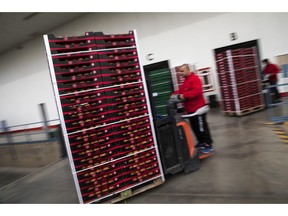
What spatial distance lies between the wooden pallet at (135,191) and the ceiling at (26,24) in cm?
1163

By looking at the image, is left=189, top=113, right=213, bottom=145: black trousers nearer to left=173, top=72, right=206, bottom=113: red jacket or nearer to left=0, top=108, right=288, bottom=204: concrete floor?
left=173, top=72, right=206, bottom=113: red jacket

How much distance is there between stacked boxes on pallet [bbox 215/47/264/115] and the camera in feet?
25.9

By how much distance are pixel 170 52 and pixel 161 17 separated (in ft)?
6.09

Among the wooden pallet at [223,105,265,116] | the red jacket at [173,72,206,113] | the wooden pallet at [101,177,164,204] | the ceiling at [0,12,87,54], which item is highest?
the ceiling at [0,12,87,54]

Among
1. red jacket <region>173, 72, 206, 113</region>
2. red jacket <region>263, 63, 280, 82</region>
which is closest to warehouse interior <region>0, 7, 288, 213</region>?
red jacket <region>263, 63, 280, 82</region>

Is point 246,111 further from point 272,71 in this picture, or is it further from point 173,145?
point 173,145

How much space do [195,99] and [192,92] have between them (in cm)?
26

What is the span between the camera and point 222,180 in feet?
11.6

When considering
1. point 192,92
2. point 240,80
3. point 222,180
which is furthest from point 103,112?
point 240,80

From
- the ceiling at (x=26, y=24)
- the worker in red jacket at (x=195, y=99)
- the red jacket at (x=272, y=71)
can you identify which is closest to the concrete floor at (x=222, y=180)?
the worker in red jacket at (x=195, y=99)

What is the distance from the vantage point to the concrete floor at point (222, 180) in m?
3.07

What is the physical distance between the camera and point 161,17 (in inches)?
447

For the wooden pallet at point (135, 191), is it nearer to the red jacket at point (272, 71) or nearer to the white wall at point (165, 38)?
the red jacket at point (272, 71)

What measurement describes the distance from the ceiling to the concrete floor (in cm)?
927
